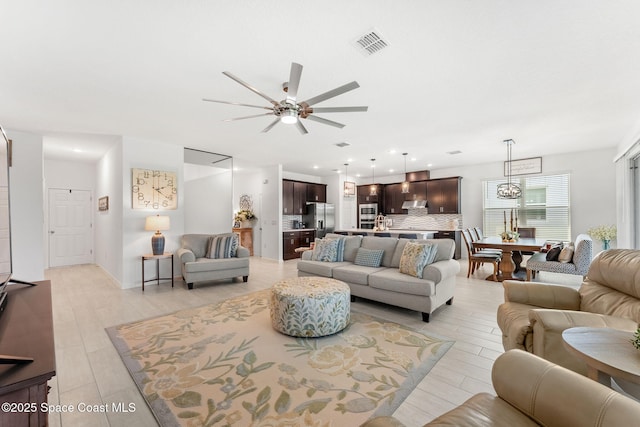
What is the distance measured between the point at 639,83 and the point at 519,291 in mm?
2673

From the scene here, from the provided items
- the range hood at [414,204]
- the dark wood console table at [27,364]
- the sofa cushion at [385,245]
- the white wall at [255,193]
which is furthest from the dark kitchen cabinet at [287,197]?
the dark wood console table at [27,364]

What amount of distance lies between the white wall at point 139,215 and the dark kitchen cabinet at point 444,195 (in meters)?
6.86

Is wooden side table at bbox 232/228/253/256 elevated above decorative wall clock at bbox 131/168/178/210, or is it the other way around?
decorative wall clock at bbox 131/168/178/210

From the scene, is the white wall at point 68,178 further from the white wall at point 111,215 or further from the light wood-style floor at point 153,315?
the light wood-style floor at point 153,315

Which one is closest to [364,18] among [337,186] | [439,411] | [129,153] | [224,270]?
[439,411]

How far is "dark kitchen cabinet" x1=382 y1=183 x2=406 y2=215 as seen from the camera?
910 cm

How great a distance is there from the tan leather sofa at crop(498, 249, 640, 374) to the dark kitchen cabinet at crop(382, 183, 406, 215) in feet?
22.0

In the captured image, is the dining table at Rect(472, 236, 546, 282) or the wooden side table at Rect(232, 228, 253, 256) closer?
the dining table at Rect(472, 236, 546, 282)

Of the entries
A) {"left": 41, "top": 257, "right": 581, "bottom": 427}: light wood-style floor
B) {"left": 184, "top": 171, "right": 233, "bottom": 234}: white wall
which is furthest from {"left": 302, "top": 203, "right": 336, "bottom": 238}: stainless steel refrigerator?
{"left": 41, "top": 257, "right": 581, "bottom": 427}: light wood-style floor

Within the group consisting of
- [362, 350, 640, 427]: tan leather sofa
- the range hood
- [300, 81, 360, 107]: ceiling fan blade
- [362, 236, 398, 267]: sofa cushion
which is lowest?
[362, 350, 640, 427]: tan leather sofa

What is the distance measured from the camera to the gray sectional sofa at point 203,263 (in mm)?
4730

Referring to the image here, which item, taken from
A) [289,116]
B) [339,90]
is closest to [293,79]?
[339,90]

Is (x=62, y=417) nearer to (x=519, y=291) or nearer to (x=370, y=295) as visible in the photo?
(x=370, y=295)

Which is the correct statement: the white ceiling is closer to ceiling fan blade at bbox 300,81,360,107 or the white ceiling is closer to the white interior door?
ceiling fan blade at bbox 300,81,360,107
